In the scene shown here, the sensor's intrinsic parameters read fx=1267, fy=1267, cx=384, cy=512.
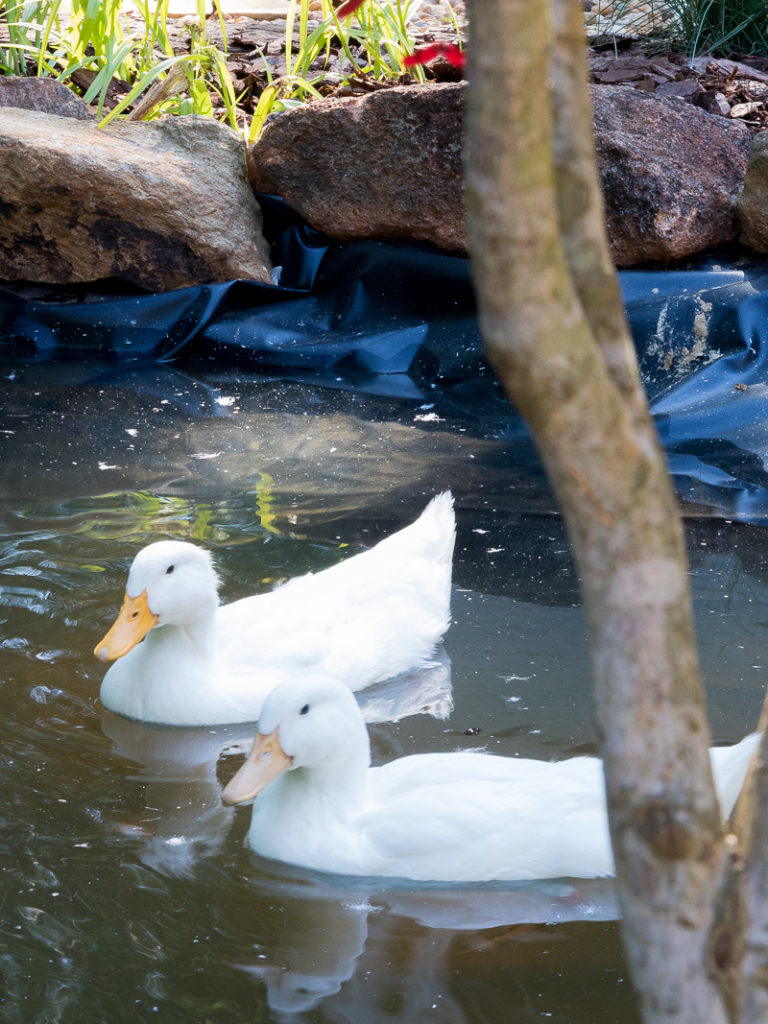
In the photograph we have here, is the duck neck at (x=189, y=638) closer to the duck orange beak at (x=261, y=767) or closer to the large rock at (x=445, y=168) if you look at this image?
the duck orange beak at (x=261, y=767)

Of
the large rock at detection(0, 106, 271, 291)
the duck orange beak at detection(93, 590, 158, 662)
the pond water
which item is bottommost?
the pond water

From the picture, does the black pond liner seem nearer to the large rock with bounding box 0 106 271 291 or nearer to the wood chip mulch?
the large rock with bounding box 0 106 271 291

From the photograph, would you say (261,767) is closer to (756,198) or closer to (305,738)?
(305,738)

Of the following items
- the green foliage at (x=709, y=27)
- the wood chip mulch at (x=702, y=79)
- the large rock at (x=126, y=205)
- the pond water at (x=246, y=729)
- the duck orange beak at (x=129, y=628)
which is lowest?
the pond water at (x=246, y=729)

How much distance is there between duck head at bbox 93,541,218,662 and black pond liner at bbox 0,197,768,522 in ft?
8.21

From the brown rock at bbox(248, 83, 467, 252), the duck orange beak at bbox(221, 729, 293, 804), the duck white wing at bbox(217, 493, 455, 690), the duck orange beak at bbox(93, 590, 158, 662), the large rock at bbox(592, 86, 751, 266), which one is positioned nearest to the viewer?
the duck orange beak at bbox(221, 729, 293, 804)

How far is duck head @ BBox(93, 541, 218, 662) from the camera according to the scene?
349 cm

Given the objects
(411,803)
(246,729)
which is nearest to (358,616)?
(246,729)

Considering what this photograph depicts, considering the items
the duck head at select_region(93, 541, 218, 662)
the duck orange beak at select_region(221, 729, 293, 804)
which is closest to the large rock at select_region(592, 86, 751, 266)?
the duck head at select_region(93, 541, 218, 662)

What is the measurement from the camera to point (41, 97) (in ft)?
23.9

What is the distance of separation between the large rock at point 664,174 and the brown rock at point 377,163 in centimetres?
77

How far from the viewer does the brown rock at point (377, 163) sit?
21.1ft

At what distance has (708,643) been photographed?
3754 mm

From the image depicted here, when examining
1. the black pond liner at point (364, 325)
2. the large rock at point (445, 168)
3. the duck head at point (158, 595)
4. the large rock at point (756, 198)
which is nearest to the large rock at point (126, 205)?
the black pond liner at point (364, 325)
